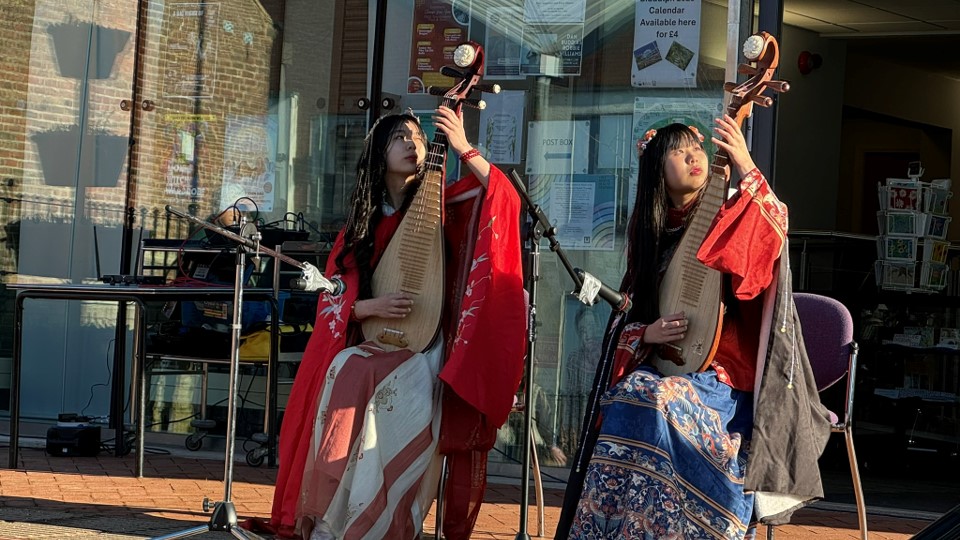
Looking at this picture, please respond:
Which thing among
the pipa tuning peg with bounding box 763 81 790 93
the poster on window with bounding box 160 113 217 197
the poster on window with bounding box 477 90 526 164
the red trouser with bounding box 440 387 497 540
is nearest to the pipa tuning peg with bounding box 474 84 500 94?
the pipa tuning peg with bounding box 763 81 790 93

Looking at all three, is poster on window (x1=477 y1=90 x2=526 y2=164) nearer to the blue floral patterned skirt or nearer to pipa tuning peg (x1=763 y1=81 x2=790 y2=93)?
pipa tuning peg (x1=763 y1=81 x2=790 y2=93)

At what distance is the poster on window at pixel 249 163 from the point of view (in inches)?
272

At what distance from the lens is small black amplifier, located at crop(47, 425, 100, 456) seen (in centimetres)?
617

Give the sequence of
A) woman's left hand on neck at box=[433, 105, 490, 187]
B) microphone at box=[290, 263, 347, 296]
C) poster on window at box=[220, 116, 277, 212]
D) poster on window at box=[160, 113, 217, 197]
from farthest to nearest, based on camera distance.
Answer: poster on window at box=[160, 113, 217, 197] < poster on window at box=[220, 116, 277, 212] < woman's left hand on neck at box=[433, 105, 490, 187] < microphone at box=[290, 263, 347, 296]

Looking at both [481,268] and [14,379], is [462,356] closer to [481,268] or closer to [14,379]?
[481,268]

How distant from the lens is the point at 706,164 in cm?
385

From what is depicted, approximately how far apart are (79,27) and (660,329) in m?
4.97

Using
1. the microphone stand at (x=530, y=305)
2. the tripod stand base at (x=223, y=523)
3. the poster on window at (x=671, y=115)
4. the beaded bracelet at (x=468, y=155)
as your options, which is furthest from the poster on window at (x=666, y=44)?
the tripod stand base at (x=223, y=523)

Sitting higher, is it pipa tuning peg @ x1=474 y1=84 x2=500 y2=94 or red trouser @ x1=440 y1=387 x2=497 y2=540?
pipa tuning peg @ x1=474 y1=84 x2=500 y2=94

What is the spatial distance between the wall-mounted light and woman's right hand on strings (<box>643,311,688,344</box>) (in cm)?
747

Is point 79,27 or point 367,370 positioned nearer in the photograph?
point 367,370

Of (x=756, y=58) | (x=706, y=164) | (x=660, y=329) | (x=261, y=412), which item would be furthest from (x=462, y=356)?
(x=261, y=412)

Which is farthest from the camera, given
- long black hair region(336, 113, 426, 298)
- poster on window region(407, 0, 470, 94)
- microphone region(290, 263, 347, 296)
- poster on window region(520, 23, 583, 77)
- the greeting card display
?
the greeting card display

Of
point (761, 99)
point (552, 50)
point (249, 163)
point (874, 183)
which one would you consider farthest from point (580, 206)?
point (874, 183)
